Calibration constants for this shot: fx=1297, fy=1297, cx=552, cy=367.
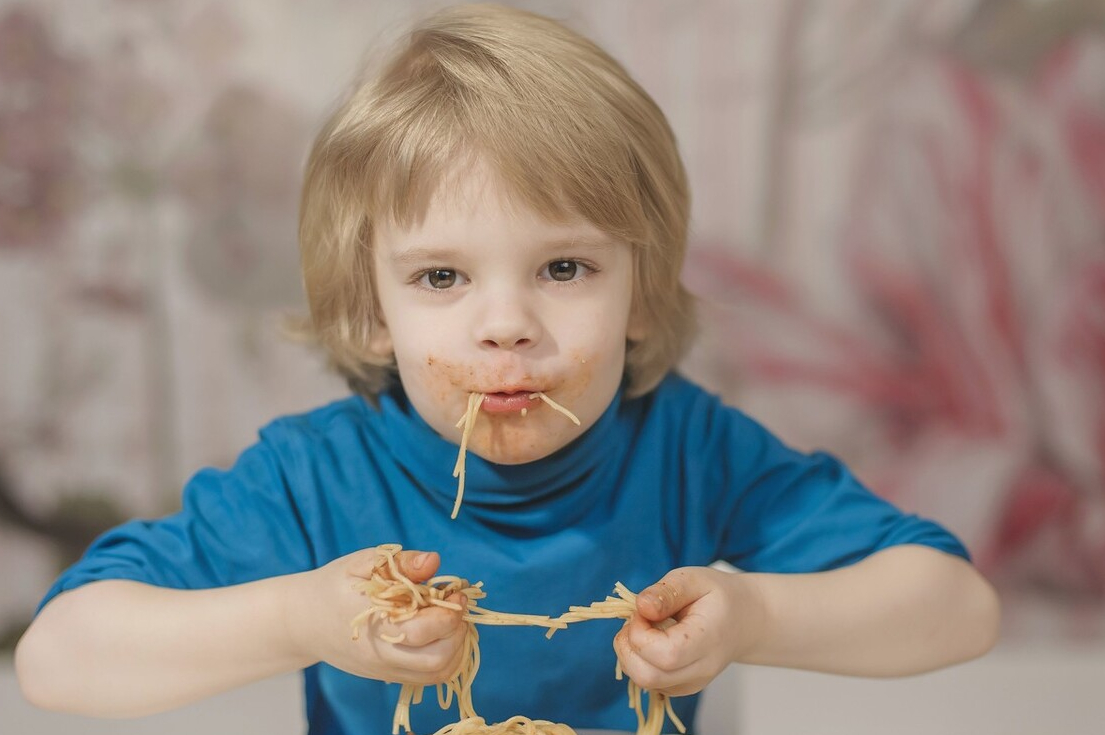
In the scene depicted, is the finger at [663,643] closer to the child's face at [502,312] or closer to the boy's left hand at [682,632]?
the boy's left hand at [682,632]

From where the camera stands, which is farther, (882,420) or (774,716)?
(882,420)

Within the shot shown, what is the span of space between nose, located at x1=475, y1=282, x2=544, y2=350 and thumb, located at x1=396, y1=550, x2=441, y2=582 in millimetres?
162

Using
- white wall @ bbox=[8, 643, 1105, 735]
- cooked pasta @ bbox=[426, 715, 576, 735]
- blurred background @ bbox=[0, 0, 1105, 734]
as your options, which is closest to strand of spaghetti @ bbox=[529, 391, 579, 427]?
cooked pasta @ bbox=[426, 715, 576, 735]

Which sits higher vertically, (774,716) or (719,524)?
(719,524)

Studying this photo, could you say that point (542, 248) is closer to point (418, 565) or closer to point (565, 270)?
point (565, 270)

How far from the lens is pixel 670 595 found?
0.86 m

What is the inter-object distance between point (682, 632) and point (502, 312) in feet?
0.82

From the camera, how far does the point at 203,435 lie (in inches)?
76.7

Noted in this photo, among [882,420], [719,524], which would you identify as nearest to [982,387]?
[882,420]

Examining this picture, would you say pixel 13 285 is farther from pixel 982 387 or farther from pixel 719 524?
pixel 982 387

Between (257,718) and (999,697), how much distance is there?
81cm

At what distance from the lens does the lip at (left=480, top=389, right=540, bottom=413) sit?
938mm

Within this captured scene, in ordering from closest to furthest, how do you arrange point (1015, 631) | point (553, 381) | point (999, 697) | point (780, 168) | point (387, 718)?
point (553, 381)
point (387, 718)
point (999, 697)
point (780, 168)
point (1015, 631)

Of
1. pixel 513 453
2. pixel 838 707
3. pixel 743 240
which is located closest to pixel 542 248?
pixel 513 453
